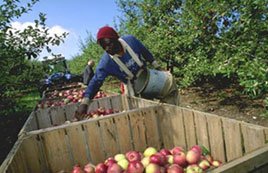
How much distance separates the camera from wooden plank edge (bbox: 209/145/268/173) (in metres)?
1.51

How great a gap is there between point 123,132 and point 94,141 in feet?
1.06

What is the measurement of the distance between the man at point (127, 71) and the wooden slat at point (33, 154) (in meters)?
0.92

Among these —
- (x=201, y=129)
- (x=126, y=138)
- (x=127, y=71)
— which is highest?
(x=127, y=71)

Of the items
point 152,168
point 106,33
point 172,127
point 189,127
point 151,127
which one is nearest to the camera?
point 152,168

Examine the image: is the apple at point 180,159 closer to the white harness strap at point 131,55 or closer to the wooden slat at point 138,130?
the wooden slat at point 138,130

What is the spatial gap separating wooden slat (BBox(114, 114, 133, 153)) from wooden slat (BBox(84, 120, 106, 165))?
8.3 inches

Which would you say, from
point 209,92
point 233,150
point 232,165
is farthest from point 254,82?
point 209,92

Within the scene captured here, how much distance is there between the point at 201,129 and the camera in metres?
2.73

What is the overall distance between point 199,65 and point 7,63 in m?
4.26

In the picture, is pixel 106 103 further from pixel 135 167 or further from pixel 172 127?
pixel 135 167

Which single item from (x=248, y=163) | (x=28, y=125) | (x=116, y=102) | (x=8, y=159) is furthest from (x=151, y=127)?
(x=116, y=102)

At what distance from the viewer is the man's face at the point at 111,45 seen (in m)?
3.66

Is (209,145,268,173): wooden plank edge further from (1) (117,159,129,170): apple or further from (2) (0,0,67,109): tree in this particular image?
(2) (0,0,67,109): tree

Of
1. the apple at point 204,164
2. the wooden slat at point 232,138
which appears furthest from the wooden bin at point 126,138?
the apple at point 204,164
